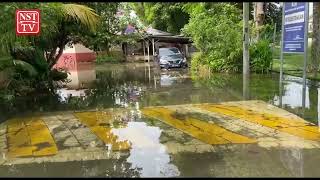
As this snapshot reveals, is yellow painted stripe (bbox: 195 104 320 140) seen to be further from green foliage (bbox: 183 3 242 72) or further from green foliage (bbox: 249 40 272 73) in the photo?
green foliage (bbox: 183 3 242 72)

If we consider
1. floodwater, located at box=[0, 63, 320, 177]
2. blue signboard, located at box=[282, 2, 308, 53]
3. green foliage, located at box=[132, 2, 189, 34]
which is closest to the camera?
floodwater, located at box=[0, 63, 320, 177]

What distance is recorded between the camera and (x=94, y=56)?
4138 cm

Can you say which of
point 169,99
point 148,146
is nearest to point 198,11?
point 169,99

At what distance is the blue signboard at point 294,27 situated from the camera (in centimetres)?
1142

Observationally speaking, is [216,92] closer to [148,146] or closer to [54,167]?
[148,146]

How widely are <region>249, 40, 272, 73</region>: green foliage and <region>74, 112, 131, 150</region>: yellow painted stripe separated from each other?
1217cm

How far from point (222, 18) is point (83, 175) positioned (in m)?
18.3

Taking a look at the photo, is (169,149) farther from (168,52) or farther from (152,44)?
(152,44)

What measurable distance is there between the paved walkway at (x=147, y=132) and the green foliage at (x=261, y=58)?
10272mm

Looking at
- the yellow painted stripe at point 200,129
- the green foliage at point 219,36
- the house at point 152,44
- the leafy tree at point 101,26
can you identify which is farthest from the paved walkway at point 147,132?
the house at point 152,44

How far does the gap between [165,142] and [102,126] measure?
2.06m

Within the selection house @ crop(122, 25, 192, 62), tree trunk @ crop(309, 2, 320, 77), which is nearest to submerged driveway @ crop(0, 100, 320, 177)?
tree trunk @ crop(309, 2, 320, 77)

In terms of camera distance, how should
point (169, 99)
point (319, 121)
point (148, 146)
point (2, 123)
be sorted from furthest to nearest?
point (169, 99), point (2, 123), point (319, 121), point (148, 146)

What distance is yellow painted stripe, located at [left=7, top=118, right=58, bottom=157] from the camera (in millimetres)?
7253
